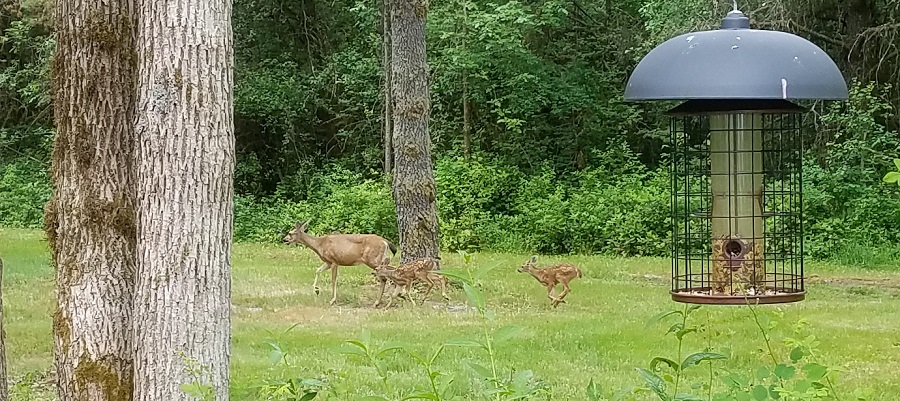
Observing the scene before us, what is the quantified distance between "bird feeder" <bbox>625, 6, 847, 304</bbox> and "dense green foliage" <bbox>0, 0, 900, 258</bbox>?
10.1m

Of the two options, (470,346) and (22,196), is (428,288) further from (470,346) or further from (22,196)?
(22,196)

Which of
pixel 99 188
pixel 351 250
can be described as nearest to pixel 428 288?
pixel 351 250

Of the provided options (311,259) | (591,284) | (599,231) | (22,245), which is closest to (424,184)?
(591,284)

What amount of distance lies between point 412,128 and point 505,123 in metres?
10.1

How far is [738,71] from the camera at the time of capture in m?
3.73

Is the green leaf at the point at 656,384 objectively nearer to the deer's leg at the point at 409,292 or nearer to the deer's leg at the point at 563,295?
the deer's leg at the point at 409,292

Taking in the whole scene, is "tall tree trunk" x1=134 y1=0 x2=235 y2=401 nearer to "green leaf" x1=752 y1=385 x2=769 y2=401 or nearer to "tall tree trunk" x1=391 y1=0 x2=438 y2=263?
"green leaf" x1=752 y1=385 x2=769 y2=401

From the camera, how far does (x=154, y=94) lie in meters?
4.09

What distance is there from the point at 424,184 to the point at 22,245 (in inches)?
294

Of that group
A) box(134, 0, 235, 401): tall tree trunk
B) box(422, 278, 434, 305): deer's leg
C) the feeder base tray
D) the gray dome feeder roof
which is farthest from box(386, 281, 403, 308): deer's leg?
the gray dome feeder roof

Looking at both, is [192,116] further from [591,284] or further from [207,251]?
[591,284]

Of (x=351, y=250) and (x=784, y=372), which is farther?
(x=351, y=250)

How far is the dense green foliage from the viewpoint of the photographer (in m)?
16.1

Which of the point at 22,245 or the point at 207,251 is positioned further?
the point at 22,245
